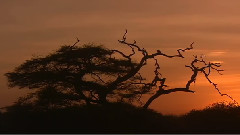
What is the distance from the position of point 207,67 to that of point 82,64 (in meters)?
8.24

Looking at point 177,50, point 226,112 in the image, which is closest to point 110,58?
point 177,50

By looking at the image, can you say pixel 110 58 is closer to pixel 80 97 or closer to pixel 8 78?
pixel 80 97

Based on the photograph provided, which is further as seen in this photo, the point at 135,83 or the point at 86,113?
the point at 135,83

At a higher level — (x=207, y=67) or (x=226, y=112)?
(x=207, y=67)

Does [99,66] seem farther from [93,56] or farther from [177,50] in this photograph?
[177,50]

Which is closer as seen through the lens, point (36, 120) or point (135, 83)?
point (36, 120)

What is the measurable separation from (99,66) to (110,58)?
934 millimetres

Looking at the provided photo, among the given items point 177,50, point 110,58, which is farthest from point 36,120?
point 177,50

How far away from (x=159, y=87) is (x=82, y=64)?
5283 millimetres

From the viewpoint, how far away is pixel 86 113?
1838 inches

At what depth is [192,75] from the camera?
162ft

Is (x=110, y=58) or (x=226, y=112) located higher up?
(x=110, y=58)

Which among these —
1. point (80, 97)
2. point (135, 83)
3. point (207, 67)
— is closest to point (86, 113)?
point (80, 97)

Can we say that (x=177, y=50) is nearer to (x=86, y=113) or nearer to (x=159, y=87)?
(x=159, y=87)
